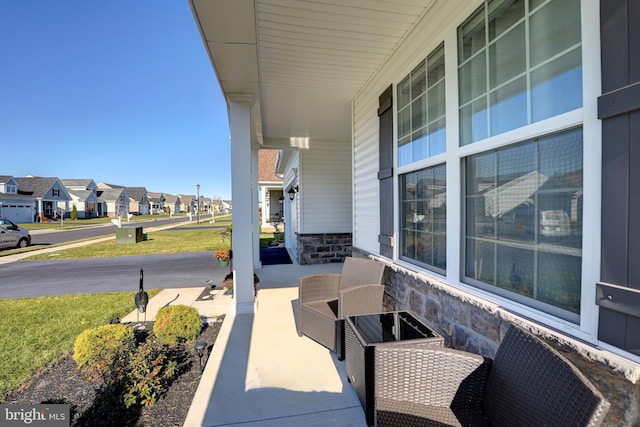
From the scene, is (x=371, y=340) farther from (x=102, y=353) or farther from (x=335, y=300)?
(x=102, y=353)

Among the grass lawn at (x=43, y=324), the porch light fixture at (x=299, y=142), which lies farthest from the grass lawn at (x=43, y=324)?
the porch light fixture at (x=299, y=142)

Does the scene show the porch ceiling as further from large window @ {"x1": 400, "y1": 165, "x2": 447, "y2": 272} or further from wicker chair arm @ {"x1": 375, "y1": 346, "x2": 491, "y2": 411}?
wicker chair arm @ {"x1": 375, "y1": 346, "x2": 491, "y2": 411}

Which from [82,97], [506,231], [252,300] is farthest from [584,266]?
[82,97]

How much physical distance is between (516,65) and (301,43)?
6.54 ft

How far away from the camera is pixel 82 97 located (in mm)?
21484

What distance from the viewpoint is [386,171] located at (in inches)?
A: 129

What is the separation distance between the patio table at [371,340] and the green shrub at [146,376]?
4.70 feet

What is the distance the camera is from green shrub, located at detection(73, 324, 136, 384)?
2250mm

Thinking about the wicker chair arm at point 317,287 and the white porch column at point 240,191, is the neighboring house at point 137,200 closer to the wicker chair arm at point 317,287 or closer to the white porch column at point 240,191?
the white porch column at point 240,191

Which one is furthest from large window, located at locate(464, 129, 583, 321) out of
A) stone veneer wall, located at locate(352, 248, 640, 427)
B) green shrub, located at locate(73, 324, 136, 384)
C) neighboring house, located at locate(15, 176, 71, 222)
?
neighboring house, located at locate(15, 176, 71, 222)

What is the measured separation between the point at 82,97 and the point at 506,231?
28808 mm

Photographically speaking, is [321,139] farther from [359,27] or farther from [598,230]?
[598,230]

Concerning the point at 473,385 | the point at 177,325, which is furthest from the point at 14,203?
the point at 473,385

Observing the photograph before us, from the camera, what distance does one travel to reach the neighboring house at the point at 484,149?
113 centimetres
